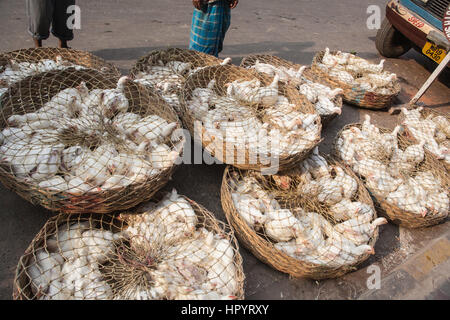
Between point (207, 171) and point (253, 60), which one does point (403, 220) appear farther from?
point (253, 60)

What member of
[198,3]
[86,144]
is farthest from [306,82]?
[86,144]

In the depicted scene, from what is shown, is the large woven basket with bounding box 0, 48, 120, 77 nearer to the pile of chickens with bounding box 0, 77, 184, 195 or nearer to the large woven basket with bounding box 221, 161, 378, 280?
the pile of chickens with bounding box 0, 77, 184, 195

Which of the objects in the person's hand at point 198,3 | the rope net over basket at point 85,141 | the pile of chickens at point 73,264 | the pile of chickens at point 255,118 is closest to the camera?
the pile of chickens at point 73,264

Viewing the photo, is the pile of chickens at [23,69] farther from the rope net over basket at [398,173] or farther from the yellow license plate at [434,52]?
the yellow license plate at [434,52]

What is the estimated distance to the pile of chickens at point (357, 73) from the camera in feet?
13.9

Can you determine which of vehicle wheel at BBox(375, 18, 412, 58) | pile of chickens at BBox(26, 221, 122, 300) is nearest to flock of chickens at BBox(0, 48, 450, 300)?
pile of chickens at BBox(26, 221, 122, 300)

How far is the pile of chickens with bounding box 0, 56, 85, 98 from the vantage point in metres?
2.80

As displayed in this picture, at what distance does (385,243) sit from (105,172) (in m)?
2.59

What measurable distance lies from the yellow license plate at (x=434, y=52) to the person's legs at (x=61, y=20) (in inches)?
199

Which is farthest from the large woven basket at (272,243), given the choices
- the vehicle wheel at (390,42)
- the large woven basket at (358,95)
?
the vehicle wheel at (390,42)

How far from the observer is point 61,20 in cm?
368

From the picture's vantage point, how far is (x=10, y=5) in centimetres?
482

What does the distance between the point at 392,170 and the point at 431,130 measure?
4.08ft
